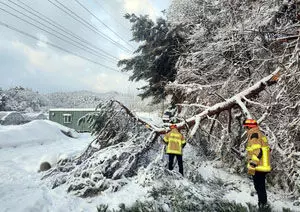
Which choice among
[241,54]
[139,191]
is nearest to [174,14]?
[241,54]

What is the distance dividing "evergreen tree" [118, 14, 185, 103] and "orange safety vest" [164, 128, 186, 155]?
11.1 feet

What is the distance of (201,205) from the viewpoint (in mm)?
4883

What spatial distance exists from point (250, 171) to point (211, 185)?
5.64 feet

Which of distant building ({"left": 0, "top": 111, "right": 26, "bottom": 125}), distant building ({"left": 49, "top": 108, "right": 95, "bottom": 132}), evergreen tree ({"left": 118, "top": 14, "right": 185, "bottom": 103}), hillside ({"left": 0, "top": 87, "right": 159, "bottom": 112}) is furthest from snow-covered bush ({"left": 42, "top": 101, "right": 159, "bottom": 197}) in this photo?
distant building ({"left": 49, "top": 108, "right": 95, "bottom": 132})

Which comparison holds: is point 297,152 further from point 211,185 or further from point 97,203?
point 97,203

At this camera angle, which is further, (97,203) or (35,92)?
(35,92)

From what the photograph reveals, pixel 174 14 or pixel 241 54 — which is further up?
pixel 174 14

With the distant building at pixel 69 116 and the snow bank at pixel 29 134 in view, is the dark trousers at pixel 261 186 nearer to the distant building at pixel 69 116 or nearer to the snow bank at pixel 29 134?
the snow bank at pixel 29 134

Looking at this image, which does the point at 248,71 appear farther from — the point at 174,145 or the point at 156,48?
the point at 156,48

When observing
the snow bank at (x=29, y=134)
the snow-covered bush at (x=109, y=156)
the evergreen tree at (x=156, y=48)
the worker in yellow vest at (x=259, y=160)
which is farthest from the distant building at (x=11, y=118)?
the worker in yellow vest at (x=259, y=160)

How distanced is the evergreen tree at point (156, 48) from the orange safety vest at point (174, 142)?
339cm

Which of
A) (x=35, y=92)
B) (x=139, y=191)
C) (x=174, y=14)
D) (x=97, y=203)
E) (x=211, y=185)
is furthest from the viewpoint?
(x=35, y=92)

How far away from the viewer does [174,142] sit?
737cm

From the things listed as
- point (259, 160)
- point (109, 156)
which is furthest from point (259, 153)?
point (109, 156)
